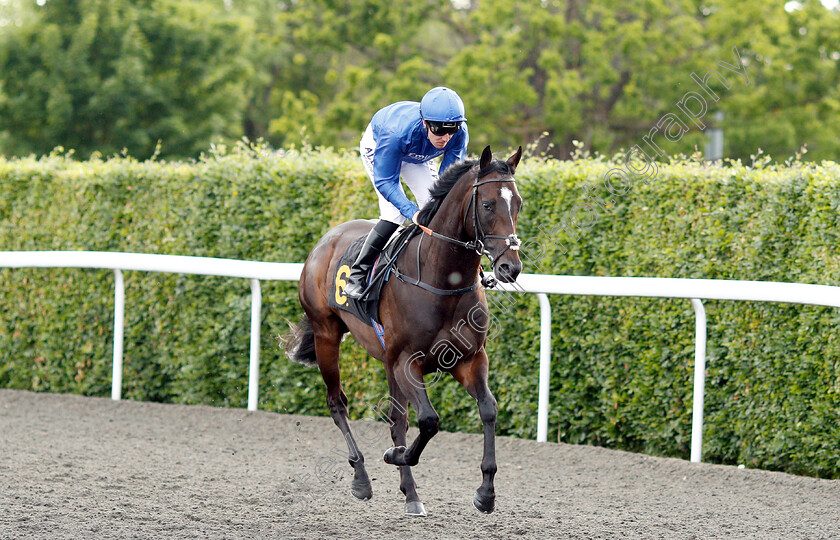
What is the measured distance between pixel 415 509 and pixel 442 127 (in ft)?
5.70

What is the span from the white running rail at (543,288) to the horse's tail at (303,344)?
81 centimetres

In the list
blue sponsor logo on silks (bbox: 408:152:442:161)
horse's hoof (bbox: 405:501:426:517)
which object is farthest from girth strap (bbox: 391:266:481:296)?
horse's hoof (bbox: 405:501:426:517)

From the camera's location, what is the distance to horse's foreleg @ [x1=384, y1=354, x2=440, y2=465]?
166 inches

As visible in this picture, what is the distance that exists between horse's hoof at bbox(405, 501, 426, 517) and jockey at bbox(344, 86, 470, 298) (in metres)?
1.00

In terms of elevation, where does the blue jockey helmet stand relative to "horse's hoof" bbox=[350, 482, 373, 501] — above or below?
above

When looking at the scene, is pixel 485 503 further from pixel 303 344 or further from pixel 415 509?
pixel 303 344

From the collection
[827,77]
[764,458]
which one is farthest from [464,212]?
[827,77]

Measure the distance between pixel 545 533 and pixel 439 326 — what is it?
992 millimetres

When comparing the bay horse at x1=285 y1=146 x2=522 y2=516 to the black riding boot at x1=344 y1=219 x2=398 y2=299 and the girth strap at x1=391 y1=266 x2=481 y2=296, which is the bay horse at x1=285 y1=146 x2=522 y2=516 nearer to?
the girth strap at x1=391 y1=266 x2=481 y2=296

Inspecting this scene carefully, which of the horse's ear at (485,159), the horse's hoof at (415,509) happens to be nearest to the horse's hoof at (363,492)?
the horse's hoof at (415,509)

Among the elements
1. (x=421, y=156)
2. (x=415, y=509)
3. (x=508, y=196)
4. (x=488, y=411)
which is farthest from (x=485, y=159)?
(x=415, y=509)

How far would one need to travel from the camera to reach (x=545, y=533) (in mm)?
4164

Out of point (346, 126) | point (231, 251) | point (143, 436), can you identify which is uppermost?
point (346, 126)

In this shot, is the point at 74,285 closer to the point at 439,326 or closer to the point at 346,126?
the point at 439,326
